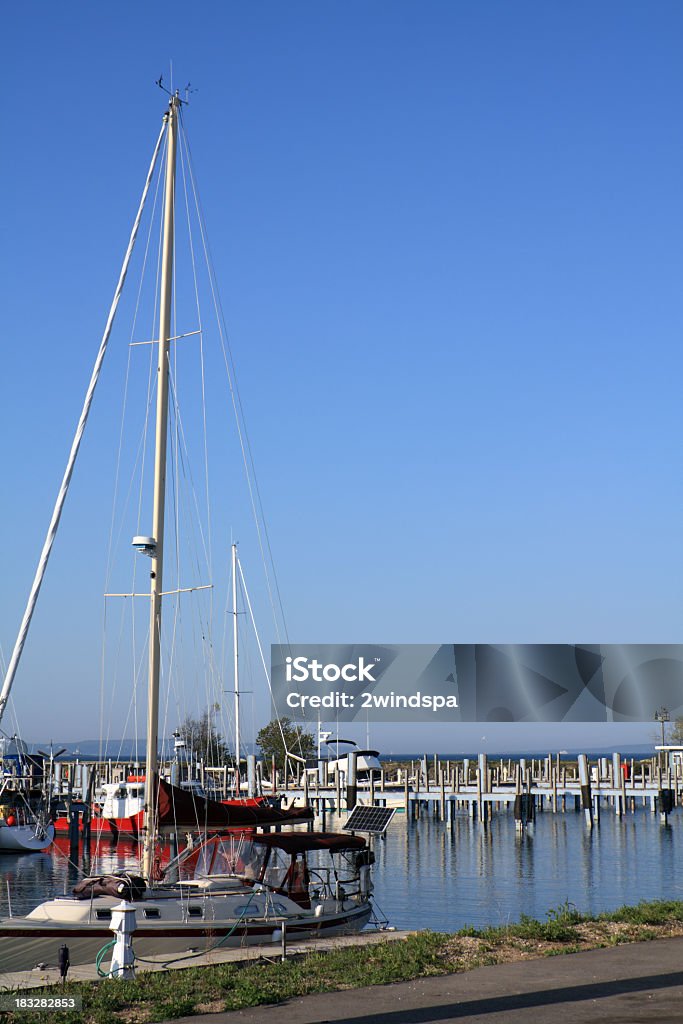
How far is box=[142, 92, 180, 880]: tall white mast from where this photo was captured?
24234mm

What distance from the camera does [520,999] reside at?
42.2ft

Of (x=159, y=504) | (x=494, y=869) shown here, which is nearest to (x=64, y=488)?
(x=159, y=504)

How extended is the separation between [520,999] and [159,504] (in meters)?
15.1

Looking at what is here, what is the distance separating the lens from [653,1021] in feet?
38.0

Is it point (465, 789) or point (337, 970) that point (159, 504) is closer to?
point (337, 970)

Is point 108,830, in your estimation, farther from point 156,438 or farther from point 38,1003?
point 38,1003

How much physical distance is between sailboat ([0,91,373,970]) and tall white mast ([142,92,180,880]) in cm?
2

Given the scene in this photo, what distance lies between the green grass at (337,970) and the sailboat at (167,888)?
4.13 m

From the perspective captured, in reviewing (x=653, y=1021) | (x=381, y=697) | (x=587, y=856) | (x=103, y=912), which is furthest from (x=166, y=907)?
(x=381, y=697)

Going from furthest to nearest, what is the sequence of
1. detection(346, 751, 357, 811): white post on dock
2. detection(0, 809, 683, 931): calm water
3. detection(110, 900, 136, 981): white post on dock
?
detection(346, 751, 357, 811): white post on dock → detection(0, 809, 683, 931): calm water → detection(110, 900, 136, 981): white post on dock

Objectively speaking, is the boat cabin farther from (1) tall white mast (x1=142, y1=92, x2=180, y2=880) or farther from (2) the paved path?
(2) the paved path

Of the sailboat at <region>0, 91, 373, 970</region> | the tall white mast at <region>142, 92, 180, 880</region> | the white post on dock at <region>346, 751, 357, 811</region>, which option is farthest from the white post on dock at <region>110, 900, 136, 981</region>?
the white post on dock at <region>346, 751, 357, 811</region>

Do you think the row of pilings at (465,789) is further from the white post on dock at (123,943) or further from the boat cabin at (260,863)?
the white post on dock at (123,943)

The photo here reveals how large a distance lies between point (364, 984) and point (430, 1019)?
2455 millimetres
